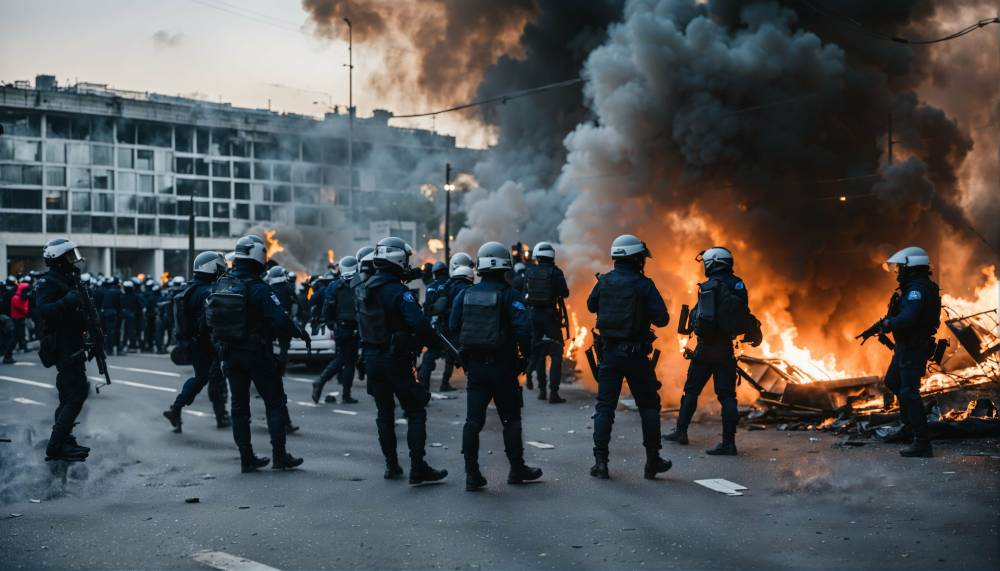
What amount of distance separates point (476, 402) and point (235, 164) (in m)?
55.8

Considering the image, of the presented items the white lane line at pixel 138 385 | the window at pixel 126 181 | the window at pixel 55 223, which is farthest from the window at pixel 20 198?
the white lane line at pixel 138 385

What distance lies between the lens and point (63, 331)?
8219 mm

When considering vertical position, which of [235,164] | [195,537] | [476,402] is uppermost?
[235,164]

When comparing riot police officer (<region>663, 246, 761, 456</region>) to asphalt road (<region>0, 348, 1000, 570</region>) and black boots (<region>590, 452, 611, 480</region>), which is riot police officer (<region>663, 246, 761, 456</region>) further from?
black boots (<region>590, 452, 611, 480</region>)

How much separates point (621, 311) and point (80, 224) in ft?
178

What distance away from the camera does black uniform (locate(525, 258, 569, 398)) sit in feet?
39.6

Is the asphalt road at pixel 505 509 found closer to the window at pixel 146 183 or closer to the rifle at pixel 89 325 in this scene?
the rifle at pixel 89 325

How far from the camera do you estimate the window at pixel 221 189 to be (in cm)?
5956

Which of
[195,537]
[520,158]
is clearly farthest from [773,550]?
[520,158]

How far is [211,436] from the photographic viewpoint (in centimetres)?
989

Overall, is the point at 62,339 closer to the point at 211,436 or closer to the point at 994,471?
the point at 211,436

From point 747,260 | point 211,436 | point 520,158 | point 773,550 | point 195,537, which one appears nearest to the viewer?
point 773,550

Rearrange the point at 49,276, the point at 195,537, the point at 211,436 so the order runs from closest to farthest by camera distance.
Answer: the point at 195,537
the point at 49,276
the point at 211,436

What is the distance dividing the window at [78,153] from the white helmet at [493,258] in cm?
5385
